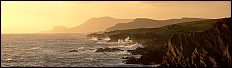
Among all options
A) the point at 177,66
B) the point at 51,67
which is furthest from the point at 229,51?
the point at 51,67

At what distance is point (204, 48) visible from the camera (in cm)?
5141

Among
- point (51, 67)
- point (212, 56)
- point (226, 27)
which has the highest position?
point (226, 27)

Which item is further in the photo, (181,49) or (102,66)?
(102,66)

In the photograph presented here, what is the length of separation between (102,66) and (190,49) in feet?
67.7

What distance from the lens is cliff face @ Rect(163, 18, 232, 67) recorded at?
4884cm

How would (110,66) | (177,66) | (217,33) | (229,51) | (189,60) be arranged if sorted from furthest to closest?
(110,66), (177,66), (189,60), (217,33), (229,51)

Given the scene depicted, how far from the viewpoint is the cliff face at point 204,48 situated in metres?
48.8

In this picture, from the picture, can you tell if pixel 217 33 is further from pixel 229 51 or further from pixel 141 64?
pixel 141 64

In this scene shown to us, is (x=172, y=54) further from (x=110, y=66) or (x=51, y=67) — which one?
(x=51, y=67)

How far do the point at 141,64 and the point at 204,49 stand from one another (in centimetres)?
2177

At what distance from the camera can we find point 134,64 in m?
72.6

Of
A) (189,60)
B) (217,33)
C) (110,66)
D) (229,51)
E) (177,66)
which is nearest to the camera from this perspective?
(229,51)

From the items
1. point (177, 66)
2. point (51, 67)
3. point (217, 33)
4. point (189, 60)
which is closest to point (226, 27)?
point (217, 33)

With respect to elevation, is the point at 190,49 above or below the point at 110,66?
above
